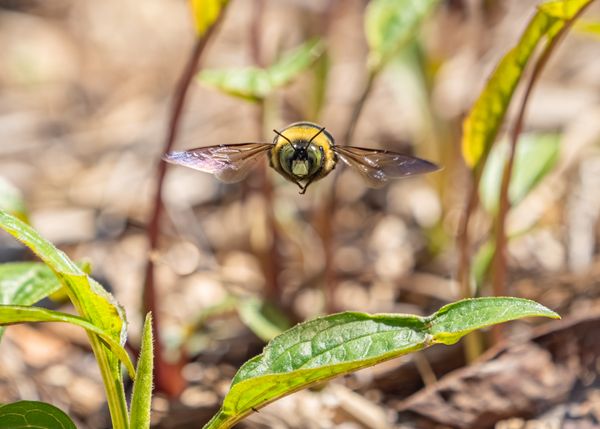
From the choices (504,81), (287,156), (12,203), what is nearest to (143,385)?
(287,156)

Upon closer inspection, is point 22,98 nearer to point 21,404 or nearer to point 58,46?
point 58,46

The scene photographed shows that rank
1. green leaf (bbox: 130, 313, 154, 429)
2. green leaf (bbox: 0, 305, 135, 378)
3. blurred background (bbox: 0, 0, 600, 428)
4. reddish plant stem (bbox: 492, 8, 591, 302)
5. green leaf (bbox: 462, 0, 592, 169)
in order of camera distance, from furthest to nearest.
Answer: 1. blurred background (bbox: 0, 0, 600, 428)
2. reddish plant stem (bbox: 492, 8, 591, 302)
3. green leaf (bbox: 462, 0, 592, 169)
4. green leaf (bbox: 130, 313, 154, 429)
5. green leaf (bbox: 0, 305, 135, 378)

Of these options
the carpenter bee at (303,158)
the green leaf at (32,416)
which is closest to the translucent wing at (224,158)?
the carpenter bee at (303,158)

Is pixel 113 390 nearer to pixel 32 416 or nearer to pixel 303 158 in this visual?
pixel 32 416

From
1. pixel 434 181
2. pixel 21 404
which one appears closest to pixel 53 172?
pixel 434 181

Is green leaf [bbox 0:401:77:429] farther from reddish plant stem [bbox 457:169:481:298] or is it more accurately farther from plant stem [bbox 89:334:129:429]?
reddish plant stem [bbox 457:169:481:298]

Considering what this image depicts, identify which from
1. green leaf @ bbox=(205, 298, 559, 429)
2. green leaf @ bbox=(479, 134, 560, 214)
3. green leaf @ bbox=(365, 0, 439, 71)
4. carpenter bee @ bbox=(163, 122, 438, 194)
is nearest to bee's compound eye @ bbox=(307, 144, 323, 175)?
carpenter bee @ bbox=(163, 122, 438, 194)
